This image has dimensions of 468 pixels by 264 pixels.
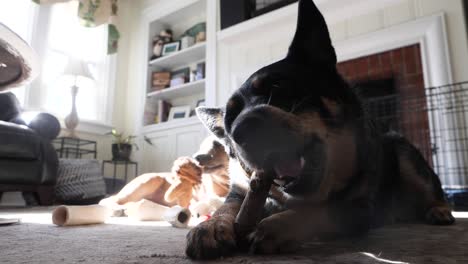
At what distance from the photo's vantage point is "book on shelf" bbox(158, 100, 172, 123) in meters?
5.05

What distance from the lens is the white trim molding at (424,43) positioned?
8.98 feet

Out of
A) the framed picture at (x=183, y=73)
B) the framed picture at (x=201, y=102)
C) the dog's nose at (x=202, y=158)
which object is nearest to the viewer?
the dog's nose at (x=202, y=158)

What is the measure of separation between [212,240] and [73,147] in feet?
14.0

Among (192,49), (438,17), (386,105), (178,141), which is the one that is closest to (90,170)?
(178,141)

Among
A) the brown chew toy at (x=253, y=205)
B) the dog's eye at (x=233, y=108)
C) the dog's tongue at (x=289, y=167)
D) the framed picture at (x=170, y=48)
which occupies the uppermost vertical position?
the framed picture at (x=170, y=48)

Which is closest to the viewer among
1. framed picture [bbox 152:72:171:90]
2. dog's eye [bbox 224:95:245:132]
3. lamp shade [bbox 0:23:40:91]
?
dog's eye [bbox 224:95:245:132]

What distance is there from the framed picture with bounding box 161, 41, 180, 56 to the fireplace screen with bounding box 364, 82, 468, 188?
10.3 feet

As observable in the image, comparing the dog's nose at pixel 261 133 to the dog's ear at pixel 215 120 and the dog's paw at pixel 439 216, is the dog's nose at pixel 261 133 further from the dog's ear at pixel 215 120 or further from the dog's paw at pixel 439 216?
the dog's paw at pixel 439 216

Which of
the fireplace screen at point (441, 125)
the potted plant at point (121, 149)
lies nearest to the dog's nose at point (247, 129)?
the fireplace screen at point (441, 125)

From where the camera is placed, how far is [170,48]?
5102mm

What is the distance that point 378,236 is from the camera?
3.14 ft

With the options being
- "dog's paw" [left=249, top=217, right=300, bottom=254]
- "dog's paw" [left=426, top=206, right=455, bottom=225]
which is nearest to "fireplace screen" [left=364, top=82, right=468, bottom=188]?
"dog's paw" [left=426, top=206, right=455, bottom=225]

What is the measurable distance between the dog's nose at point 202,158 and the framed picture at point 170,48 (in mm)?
3717

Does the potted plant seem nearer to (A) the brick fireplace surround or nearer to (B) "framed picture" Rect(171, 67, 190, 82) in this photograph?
(B) "framed picture" Rect(171, 67, 190, 82)
